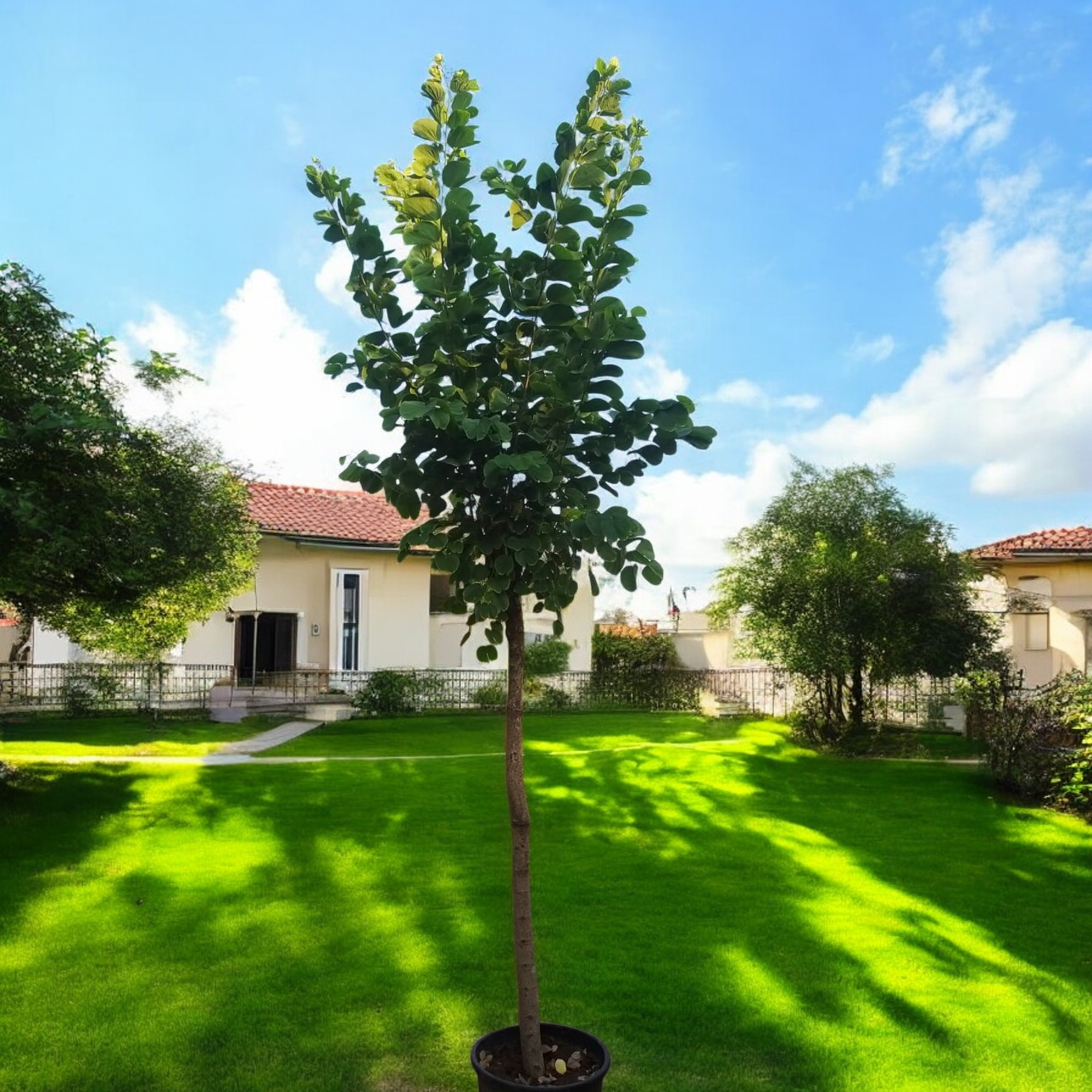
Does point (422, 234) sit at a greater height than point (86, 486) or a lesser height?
lesser

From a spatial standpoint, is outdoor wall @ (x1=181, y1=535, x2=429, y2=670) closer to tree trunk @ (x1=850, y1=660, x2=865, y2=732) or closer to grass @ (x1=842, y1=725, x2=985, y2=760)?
tree trunk @ (x1=850, y1=660, x2=865, y2=732)

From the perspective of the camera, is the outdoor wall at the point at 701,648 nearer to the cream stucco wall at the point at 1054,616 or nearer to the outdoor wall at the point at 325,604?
the cream stucco wall at the point at 1054,616

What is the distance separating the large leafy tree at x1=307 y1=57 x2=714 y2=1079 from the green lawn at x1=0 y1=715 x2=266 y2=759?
40.6 feet

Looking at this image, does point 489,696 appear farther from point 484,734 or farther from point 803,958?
point 803,958

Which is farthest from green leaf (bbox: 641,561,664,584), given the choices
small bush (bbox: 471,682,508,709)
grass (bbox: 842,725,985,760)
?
small bush (bbox: 471,682,508,709)

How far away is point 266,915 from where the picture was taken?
296 inches

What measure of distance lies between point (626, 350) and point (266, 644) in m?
21.2

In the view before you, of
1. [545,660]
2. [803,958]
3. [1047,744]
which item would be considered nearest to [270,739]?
[545,660]

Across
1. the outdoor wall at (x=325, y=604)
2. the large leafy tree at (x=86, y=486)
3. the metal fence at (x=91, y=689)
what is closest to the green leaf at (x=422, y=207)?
the large leafy tree at (x=86, y=486)

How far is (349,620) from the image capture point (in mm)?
22875

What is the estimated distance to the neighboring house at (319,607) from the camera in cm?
2200

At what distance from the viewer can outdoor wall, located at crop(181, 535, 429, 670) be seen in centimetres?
2203

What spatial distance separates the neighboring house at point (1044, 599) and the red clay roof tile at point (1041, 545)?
0.02 metres

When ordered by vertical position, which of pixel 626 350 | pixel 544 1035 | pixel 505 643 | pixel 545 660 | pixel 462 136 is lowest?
pixel 544 1035
